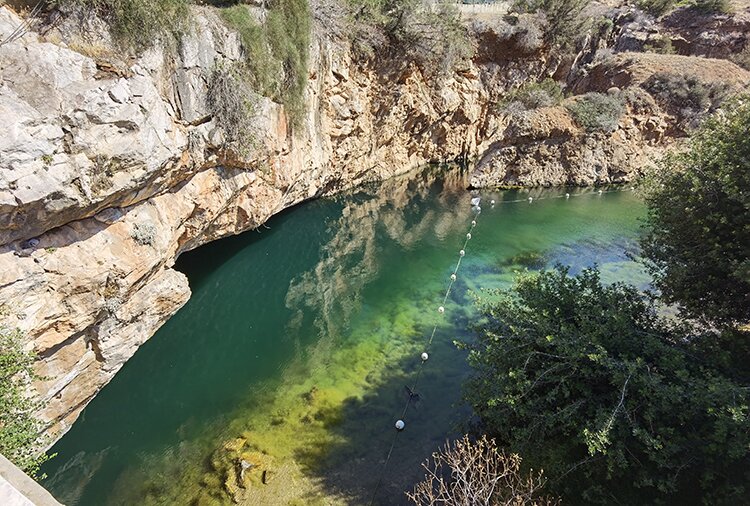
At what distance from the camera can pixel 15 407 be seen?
6430mm

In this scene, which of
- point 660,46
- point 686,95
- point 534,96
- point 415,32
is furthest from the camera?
point 660,46

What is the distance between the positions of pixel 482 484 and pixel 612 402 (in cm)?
271

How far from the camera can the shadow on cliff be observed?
810 cm

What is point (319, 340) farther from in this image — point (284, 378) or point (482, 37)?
point (482, 37)

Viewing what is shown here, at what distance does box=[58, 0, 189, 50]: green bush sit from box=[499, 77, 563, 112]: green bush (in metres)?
25.1

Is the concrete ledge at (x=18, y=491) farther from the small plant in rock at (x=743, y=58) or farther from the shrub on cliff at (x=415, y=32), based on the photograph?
the small plant in rock at (x=743, y=58)

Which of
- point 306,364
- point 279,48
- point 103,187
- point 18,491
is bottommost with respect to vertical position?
point 306,364

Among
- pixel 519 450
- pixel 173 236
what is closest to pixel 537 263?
pixel 519 450

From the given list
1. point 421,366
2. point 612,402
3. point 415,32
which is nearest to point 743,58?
point 415,32

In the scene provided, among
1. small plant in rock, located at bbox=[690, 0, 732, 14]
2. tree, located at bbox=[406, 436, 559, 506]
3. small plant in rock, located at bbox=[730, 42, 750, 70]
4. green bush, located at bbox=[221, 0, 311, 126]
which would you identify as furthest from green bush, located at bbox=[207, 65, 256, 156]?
small plant in rock, located at bbox=[690, 0, 732, 14]

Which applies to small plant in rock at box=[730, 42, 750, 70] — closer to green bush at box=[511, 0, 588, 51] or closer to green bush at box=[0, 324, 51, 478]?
green bush at box=[511, 0, 588, 51]

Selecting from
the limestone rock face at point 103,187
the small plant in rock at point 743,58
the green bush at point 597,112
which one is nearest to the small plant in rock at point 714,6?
the small plant in rock at point 743,58

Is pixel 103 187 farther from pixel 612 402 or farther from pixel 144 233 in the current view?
pixel 612 402

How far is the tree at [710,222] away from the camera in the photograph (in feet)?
23.2
